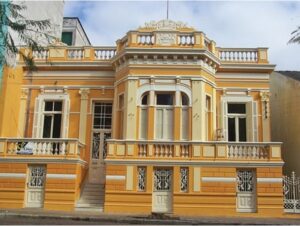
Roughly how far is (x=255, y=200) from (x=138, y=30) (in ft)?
28.5

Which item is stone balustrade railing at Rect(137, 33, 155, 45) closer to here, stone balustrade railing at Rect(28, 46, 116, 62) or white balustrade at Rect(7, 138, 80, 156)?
stone balustrade railing at Rect(28, 46, 116, 62)

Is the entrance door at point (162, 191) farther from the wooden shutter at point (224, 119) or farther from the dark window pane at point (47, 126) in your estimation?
the dark window pane at point (47, 126)

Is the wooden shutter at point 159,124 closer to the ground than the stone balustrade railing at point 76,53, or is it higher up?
closer to the ground

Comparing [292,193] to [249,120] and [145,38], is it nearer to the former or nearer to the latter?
[249,120]

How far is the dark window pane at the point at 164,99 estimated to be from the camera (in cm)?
1864

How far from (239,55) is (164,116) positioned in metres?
4.94

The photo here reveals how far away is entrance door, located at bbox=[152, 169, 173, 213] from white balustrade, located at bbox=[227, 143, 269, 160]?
2.51 metres

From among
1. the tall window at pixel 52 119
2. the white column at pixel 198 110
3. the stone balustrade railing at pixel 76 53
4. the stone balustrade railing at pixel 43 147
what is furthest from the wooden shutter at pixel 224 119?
the tall window at pixel 52 119

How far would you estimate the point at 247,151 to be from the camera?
16734 mm

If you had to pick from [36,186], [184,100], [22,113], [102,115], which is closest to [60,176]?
[36,186]

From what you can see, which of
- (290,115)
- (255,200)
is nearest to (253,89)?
(290,115)

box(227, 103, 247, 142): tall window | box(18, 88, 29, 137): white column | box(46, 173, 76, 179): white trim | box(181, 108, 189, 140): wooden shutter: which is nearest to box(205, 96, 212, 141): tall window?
box(181, 108, 189, 140): wooden shutter

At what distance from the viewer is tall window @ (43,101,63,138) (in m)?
19.9

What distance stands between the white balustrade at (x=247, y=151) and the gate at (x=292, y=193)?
1.25m
